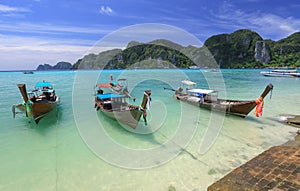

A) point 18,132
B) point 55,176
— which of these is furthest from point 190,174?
point 18,132

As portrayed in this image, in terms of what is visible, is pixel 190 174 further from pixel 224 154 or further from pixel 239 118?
pixel 239 118

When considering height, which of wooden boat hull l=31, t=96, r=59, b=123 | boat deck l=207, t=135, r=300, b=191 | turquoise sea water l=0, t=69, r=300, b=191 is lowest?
turquoise sea water l=0, t=69, r=300, b=191

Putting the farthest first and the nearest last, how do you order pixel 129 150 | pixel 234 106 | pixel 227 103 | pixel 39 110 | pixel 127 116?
pixel 227 103
pixel 234 106
pixel 39 110
pixel 127 116
pixel 129 150

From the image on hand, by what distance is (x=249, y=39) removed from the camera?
513ft

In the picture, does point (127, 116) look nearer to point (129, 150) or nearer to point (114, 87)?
point (129, 150)

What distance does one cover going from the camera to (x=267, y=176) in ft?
14.0

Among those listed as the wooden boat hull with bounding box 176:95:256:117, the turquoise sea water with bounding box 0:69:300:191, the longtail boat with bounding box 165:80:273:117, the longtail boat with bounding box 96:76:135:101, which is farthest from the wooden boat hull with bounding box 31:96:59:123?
the wooden boat hull with bounding box 176:95:256:117

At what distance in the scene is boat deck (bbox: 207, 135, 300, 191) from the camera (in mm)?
3848

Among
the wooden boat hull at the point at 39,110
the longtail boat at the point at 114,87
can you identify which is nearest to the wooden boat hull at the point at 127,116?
the wooden boat hull at the point at 39,110

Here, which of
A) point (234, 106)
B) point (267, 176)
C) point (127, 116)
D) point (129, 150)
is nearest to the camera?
point (267, 176)

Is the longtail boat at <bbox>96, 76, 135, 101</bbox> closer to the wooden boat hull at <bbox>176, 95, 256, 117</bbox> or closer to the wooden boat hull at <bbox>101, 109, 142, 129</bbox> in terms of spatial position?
the wooden boat hull at <bbox>101, 109, 142, 129</bbox>

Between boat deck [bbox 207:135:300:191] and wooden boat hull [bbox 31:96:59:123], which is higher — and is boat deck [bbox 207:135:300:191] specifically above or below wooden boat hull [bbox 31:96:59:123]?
above

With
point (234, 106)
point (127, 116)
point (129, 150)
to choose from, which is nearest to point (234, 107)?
point (234, 106)

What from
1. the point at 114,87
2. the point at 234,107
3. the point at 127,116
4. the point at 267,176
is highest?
the point at 114,87
